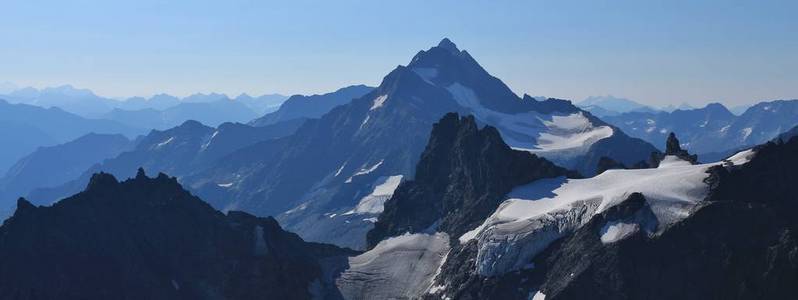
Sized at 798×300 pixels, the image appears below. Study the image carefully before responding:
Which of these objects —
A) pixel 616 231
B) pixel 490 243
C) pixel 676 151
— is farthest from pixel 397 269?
pixel 676 151

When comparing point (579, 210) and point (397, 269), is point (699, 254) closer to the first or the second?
point (579, 210)

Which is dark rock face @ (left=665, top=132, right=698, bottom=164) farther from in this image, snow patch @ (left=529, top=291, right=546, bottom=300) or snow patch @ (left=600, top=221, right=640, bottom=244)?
snow patch @ (left=529, top=291, right=546, bottom=300)

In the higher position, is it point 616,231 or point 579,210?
point 579,210

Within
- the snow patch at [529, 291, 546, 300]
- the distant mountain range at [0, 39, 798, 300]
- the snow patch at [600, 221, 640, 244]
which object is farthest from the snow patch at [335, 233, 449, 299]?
the snow patch at [600, 221, 640, 244]

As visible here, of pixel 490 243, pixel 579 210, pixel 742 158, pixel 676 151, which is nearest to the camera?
pixel 579 210

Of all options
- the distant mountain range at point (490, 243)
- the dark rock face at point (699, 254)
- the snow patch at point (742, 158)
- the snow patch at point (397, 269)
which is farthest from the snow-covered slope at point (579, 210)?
the snow patch at point (397, 269)

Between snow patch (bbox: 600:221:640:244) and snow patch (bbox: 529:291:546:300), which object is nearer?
snow patch (bbox: 600:221:640:244)

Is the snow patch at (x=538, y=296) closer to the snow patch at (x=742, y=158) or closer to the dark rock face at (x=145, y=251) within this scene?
the snow patch at (x=742, y=158)
